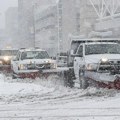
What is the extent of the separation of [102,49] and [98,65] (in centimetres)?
189

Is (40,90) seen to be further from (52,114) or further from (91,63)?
(52,114)

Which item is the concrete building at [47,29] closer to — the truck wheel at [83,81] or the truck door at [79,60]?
the truck door at [79,60]

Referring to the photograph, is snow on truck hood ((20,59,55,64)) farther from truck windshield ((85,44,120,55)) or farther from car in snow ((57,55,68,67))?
car in snow ((57,55,68,67))

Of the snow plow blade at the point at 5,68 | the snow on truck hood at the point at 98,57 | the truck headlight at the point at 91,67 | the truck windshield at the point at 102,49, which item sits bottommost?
the snow plow blade at the point at 5,68

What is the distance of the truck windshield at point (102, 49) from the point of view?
16.2 metres

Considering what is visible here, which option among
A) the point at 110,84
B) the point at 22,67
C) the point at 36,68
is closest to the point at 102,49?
the point at 110,84

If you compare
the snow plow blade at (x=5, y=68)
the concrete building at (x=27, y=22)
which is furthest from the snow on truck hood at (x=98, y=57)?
the concrete building at (x=27, y=22)

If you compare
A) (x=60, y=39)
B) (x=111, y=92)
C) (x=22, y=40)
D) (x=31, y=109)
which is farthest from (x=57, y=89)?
(x=22, y=40)

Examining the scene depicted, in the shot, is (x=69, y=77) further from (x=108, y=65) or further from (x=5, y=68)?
(x=5, y=68)

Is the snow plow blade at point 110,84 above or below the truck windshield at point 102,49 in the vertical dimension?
below

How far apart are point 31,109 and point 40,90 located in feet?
14.4

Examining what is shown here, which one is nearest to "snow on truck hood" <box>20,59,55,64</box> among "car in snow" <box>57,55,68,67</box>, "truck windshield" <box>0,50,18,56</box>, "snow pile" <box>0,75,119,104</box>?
"snow pile" <box>0,75,119,104</box>

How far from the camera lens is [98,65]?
14508mm

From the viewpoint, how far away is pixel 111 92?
1267 cm
